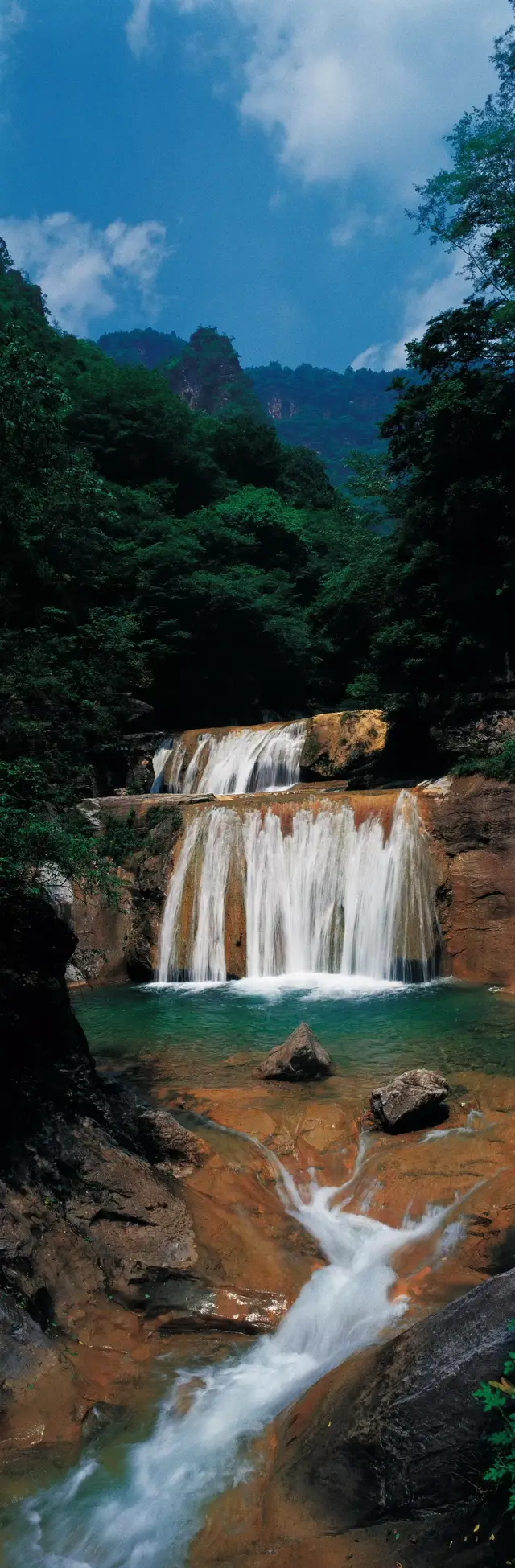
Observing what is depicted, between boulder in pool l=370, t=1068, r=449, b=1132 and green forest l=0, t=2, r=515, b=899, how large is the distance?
9.82ft

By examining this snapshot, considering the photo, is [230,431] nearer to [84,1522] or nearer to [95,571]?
[95,571]

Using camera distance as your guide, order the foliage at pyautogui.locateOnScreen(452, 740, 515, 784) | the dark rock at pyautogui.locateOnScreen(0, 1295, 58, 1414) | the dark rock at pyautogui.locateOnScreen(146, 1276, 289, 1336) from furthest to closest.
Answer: the foliage at pyautogui.locateOnScreen(452, 740, 515, 784) < the dark rock at pyautogui.locateOnScreen(146, 1276, 289, 1336) < the dark rock at pyautogui.locateOnScreen(0, 1295, 58, 1414)

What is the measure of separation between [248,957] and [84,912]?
10.0 feet

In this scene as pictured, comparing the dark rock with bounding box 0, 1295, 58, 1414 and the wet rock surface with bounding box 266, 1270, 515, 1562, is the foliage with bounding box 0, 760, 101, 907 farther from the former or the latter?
the wet rock surface with bounding box 266, 1270, 515, 1562

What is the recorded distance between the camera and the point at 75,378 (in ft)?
90.5

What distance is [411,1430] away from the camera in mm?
2840

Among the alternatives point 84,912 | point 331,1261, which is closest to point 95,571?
point 84,912

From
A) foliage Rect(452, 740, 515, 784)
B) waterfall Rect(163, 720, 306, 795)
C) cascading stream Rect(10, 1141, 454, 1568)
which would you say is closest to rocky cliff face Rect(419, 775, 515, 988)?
foliage Rect(452, 740, 515, 784)

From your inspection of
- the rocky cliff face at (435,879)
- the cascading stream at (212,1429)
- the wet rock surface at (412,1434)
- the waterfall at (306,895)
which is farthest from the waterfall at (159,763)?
the wet rock surface at (412,1434)

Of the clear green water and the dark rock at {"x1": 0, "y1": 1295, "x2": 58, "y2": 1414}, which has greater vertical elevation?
the dark rock at {"x1": 0, "y1": 1295, "x2": 58, "y2": 1414}

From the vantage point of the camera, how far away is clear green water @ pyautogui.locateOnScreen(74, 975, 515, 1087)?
800cm

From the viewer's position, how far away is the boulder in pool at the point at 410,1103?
20.2ft

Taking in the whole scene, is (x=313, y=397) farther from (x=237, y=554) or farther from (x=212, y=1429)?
(x=212, y=1429)

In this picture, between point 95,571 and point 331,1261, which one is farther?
point 95,571
